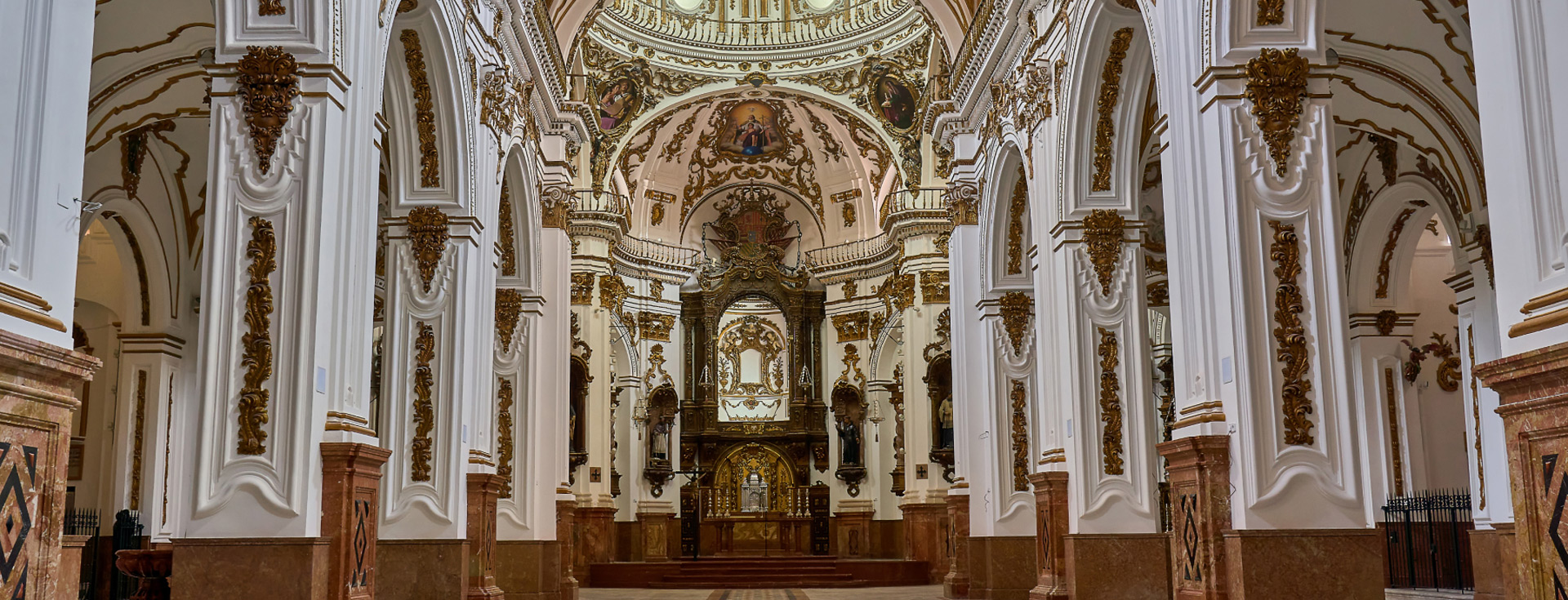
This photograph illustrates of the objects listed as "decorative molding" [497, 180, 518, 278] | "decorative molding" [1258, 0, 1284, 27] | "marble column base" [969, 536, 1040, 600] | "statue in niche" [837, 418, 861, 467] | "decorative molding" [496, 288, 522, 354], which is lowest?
"marble column base" [969, 536, 1040, 600]

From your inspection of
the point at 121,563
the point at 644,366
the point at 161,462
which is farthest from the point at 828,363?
the point at 121,563

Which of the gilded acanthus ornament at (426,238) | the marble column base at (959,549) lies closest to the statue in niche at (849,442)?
the marble column base at (959,549)

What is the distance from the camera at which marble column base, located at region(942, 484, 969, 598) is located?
17.7 meters

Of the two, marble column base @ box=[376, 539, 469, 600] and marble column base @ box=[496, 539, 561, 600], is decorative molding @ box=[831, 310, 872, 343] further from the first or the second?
marble column base @ box=[376, 539, 469, 600]

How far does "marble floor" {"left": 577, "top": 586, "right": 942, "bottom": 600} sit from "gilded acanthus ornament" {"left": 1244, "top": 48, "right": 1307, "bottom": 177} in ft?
35.6

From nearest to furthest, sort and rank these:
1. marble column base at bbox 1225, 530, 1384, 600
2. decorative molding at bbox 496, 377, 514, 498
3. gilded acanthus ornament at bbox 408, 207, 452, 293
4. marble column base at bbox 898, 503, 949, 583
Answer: marble column base at bbox 1225, 530, 1384, 600, gilded acanthus ornament at bbox 408, 207, 452, 293, decorative molding at bbox 496, 377, 514, 498, marble column base at bbox 898, 503, 949, 583

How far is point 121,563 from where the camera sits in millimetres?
8023

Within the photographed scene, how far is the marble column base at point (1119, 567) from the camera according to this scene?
11.5 metres

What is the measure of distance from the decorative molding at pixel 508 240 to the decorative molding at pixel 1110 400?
7074 mm

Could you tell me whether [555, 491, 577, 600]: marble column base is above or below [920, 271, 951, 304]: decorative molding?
below

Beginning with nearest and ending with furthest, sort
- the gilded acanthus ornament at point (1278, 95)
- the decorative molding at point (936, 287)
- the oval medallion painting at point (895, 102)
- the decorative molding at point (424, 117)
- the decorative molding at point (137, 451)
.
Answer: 1. the gilded acanthus ornament at point (1278, 95)
2. the decorative molding at point (424, 117)
3. the decorative molding at point (137, 451)
4. the decorative molding at point (936, 287)
5. the oval medallion painting at point (895, 102)

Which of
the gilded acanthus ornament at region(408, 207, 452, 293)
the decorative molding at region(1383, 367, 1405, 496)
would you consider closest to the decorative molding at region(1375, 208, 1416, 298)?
the decorative molding at region(1383, 367, 1405, 496)

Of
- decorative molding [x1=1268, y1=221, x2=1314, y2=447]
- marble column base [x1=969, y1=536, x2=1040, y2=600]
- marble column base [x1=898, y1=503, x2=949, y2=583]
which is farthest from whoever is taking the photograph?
marble column base [x1=898, y1=503, x2=949, y2=583]

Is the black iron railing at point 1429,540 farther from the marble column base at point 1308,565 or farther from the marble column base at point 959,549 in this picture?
the marble column base at point 1308,565
